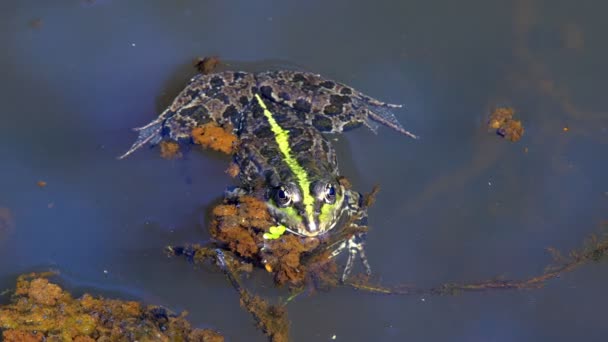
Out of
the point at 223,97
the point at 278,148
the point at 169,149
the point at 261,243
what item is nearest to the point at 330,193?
the point at 261,243

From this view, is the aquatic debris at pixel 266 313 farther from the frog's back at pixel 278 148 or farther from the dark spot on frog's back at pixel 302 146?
the dark spot on frog's back at pixel 302 146

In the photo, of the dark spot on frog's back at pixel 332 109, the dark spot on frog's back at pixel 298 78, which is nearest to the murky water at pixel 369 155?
the dark spot on frog's back at pixel 332 109

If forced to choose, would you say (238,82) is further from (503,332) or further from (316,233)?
(503,332)

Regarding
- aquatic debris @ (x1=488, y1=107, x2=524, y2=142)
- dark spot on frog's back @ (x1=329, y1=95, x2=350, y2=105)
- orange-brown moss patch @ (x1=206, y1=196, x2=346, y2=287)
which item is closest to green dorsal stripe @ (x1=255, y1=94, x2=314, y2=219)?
orange-brown moss patch @ (x1=206, y1=196, x2=346, y2=287)

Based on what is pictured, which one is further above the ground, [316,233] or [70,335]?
[316,233]

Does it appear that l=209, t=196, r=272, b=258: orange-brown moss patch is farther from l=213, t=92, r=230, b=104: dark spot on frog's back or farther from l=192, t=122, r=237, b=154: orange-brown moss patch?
l=213, t=92, r=230, b=104: dark spot on frog's back

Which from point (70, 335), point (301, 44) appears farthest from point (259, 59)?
point (70, 335)

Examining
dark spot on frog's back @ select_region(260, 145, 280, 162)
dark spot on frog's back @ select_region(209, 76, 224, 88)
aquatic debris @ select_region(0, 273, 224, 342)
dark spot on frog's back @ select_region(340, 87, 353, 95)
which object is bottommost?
aquatic debris @ select_region(0, 273, 224, 342)
